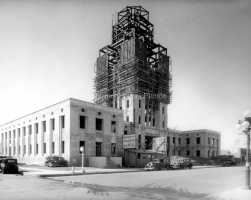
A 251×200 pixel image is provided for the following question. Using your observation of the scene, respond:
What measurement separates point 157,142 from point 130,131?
51.4ft

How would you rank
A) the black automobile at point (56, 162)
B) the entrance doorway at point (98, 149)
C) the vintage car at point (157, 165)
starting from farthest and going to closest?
1. the entrance doorway at point (98, 149)
2. the black automobile at point (56, 162)
3. the vintage car at point (157, 165)

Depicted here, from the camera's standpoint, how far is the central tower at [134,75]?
64750 millimetres

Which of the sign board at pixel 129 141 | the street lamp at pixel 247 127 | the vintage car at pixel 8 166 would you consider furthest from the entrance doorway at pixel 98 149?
the street lamp at pixel 247 127

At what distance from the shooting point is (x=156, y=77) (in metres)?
71.7

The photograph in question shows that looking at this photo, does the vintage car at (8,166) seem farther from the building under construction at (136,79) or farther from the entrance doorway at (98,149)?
the building under construction at (136,79)

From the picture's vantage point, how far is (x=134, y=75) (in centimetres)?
6331

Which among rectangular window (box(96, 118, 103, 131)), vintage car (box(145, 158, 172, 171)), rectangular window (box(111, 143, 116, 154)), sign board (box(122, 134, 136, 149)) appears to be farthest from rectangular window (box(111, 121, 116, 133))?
vintage car (box(145, 158, 172, 171))

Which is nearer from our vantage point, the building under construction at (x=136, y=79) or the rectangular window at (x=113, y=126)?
the rectangular window at (x=113, y=126)

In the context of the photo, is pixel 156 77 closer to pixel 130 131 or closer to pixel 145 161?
pixel 130 131

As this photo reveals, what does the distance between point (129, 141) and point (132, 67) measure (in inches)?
1008

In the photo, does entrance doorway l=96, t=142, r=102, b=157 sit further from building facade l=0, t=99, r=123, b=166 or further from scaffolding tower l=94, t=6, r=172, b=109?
scaffolding tower l=94, t=6, r=172, b=109

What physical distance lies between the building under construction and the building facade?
45.5ft

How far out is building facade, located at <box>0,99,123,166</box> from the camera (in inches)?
1574

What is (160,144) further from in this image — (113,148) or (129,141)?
(113,148)
